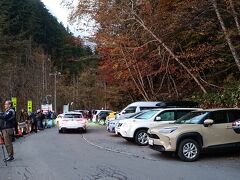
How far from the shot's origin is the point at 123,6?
26.2 m

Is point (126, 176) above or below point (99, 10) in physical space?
below

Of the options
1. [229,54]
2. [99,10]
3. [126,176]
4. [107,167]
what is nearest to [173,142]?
[107,167]

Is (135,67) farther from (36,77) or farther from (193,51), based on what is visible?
(36,77)

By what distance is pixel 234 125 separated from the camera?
13.3m

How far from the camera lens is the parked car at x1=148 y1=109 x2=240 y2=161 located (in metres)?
13.2

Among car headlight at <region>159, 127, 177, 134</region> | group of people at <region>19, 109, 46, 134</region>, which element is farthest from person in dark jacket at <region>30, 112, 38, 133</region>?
car headlight at <region>159, 127, 177, 134</region>

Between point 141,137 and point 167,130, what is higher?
point 167,130

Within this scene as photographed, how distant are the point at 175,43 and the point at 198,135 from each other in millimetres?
15230

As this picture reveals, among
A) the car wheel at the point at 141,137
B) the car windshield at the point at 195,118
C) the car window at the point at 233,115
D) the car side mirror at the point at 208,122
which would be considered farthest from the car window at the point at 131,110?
the car side mirror at the point at 208,122

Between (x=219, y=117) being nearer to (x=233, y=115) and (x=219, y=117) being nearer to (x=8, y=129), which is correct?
(x=233, y=115)

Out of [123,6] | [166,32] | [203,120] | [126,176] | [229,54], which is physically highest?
Answer: [123,6]

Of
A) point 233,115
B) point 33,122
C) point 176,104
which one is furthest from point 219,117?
point 33,122

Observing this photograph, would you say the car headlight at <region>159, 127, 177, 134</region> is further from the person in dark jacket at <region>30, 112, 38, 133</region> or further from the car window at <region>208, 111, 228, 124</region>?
the person in dark jacket at <region>30, 112, 38, 133</region>

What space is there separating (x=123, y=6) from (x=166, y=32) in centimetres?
351
